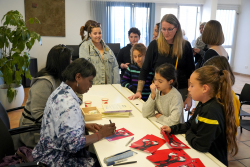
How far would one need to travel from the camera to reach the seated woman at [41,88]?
1807mm

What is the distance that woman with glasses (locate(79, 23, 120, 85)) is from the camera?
3.10 m

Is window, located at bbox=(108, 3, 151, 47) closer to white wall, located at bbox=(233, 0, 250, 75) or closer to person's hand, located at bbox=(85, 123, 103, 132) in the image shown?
white wall, located at bbox=(233, 0, 250, 75)

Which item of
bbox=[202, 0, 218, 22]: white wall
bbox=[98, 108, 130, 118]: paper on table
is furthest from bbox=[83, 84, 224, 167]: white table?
bbox=[202, 0, 218, 22]: white wall

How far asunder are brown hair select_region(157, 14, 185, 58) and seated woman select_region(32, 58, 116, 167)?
0.97 meters

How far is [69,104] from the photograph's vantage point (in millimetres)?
1327

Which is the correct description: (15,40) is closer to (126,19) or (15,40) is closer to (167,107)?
(167,107)

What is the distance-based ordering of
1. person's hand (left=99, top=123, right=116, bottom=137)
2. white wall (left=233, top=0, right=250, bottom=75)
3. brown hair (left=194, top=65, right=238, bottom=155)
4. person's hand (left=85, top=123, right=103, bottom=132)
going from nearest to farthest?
brown hair (left=194, top=65, right=238, bottom=155) → person's hand (left=99, top=123, right=116, bottom=137) → person's hand (left=85, top=123, right=103, bottom=132) → white wall (left=233, top=0, right=250, bottom=75)

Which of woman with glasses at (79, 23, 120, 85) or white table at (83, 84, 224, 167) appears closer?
white table at (83, 84, 224, 167)

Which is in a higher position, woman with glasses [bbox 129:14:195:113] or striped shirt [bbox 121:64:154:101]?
woman with glasses [bbox 129:14:195:113]

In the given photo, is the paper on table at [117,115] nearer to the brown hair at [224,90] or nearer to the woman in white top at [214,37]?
the brown hair at [224,90]

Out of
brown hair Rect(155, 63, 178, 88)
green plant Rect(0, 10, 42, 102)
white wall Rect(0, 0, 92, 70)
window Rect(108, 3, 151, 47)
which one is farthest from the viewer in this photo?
window Rect(108, 3, 151, 47)

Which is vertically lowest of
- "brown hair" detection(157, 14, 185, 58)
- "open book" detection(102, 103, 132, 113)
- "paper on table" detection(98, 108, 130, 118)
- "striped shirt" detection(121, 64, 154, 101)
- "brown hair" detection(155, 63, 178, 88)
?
"paper on table" detection(98, 108, 130, 118)

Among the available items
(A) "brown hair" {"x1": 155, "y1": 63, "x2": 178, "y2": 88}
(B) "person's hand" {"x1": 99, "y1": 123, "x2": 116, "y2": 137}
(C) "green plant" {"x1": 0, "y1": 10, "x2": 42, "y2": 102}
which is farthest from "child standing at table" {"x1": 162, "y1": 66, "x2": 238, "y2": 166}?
(C) "green plant" {"x1": 0, "y1": 10, "x2": 42, "y2": 102}

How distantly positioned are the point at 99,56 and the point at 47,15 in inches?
150
